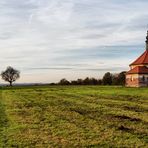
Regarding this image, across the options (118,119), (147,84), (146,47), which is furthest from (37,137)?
(146,47)

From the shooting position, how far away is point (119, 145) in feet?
35.1

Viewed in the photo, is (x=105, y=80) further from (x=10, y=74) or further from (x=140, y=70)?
(x=10, y=74)

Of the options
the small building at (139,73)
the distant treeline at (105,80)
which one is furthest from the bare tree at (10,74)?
the small building at (139,73)

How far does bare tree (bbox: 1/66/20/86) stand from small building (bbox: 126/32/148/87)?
249 feet

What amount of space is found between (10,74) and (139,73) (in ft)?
275

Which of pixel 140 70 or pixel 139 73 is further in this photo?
pixel 140 70

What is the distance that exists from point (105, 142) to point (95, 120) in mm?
5117

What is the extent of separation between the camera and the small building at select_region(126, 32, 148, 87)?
303 feet

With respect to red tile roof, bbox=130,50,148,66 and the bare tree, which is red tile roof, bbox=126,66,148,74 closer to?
red tile roof, bbox=130,50,148,66

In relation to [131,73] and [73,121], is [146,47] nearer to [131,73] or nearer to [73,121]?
[131,73]

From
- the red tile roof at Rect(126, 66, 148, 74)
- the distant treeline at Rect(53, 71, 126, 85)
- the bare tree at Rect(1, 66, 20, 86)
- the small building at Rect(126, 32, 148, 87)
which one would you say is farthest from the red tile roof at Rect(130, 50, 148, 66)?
the bare tree at Rect(1, 66, 20, 86)

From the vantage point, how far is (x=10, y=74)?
6417 inches

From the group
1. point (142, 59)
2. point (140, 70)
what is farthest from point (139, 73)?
point (142, 59)

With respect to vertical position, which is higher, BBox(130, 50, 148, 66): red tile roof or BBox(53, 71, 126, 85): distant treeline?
BBox(130, 50, 148, 66): red tile roof
